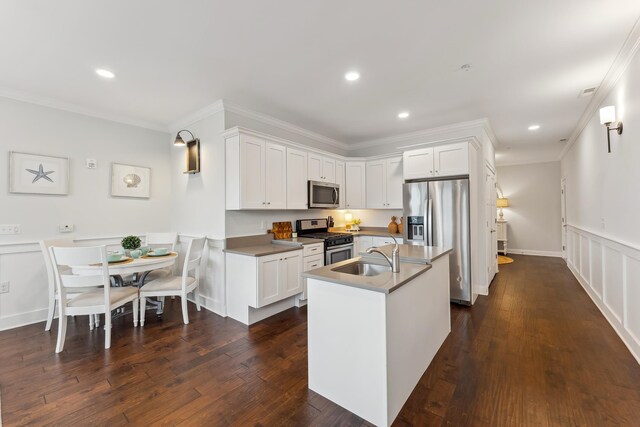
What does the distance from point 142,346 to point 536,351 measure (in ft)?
12.2

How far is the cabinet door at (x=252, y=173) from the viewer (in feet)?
10.8

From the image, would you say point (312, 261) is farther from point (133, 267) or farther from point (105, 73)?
point (105, 73)

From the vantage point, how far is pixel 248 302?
3156 millimetres

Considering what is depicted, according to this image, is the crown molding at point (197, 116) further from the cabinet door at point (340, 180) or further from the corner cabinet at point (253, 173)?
the cabinet door at point (340, 180)

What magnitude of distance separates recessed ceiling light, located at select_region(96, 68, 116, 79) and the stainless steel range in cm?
285

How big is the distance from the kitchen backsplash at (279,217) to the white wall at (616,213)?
2.65 metres

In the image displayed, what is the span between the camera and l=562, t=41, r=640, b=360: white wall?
7.86 ft

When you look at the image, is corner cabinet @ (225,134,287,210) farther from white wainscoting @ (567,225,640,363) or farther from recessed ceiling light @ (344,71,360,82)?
white wainscoting @ (567,225,640,363)

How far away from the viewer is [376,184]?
16.3ft

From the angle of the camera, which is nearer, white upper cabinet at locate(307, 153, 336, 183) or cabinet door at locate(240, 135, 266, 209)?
cabinet door at locate(240, 135, 266, 209)

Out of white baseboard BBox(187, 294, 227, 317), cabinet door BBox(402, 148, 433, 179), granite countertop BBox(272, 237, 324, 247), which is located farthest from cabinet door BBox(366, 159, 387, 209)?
white baseboard BBox(187, 294, 227, 317)

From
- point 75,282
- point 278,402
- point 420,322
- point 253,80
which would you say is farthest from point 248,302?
point 253,80

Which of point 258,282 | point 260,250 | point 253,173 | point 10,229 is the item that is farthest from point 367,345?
point 10,229

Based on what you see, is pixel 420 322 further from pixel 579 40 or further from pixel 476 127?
pixel 476 127
